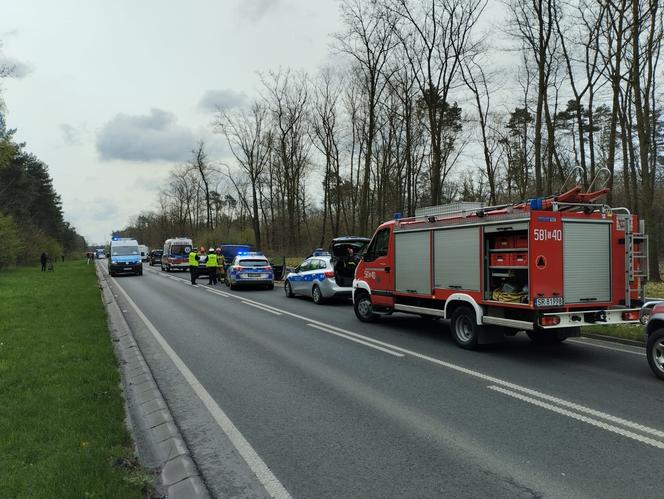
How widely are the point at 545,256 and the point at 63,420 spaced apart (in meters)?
6.70

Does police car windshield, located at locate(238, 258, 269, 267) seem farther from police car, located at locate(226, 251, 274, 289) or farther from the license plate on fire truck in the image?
the license plate on fire truck

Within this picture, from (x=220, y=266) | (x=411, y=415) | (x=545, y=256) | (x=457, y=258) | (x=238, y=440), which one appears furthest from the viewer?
(x=220, y=266)

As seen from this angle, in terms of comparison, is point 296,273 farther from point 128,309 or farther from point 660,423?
point 660,423

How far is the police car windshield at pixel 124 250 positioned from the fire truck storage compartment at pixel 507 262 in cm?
3157

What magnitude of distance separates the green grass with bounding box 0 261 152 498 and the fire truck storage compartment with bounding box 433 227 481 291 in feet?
18.9

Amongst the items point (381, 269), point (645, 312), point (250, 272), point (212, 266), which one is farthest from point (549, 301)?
point (212, 266)

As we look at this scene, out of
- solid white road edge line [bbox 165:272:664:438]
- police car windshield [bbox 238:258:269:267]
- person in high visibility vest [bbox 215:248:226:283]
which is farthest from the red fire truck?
person in high visibility vest [bbox 215:248:226:283]

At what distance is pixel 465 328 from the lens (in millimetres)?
9195

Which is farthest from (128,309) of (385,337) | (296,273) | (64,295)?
(385,337)

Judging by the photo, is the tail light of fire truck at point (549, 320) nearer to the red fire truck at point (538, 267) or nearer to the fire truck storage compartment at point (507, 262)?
the red fire truck at point (538, 267)

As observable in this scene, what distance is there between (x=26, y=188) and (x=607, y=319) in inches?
2492

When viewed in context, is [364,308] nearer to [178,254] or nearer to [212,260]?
[212,260]

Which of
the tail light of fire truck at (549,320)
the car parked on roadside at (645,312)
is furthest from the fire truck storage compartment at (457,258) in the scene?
the car parked on roadside at (645,312)

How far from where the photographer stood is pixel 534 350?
9062 millimetres
